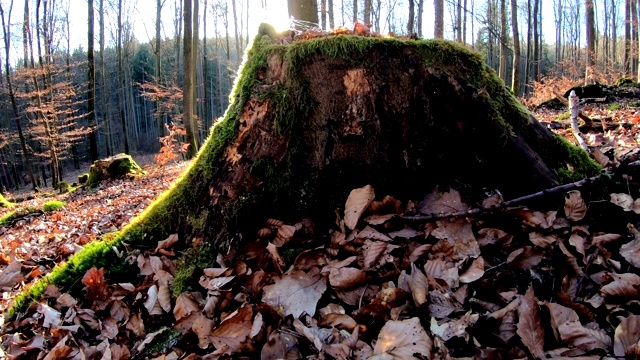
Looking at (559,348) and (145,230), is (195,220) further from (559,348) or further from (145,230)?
(559,348)

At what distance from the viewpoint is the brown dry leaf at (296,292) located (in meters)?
1.66

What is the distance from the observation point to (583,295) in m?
1.52

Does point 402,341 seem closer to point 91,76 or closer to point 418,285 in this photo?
→ point 418,285

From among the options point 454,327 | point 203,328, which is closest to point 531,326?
point 454,327

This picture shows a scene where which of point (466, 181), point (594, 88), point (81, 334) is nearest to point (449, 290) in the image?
point (466, 181)

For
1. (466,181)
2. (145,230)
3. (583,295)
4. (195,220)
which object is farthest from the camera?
(145,230)

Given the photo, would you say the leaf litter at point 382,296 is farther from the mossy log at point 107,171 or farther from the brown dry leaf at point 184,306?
the mossy log at point 107,171

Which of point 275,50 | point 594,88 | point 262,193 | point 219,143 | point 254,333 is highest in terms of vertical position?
point 594,88

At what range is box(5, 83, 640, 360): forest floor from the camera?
53.8 inches

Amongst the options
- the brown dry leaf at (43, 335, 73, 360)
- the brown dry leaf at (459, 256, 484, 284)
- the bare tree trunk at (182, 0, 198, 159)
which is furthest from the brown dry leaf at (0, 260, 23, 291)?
the bare tree trunk at (182, 0, 198, 159)

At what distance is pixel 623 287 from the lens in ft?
4.68

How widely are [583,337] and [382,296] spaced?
70 centimetres

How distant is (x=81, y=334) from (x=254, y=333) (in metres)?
1.02

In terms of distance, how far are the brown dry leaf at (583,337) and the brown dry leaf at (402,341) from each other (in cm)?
45
